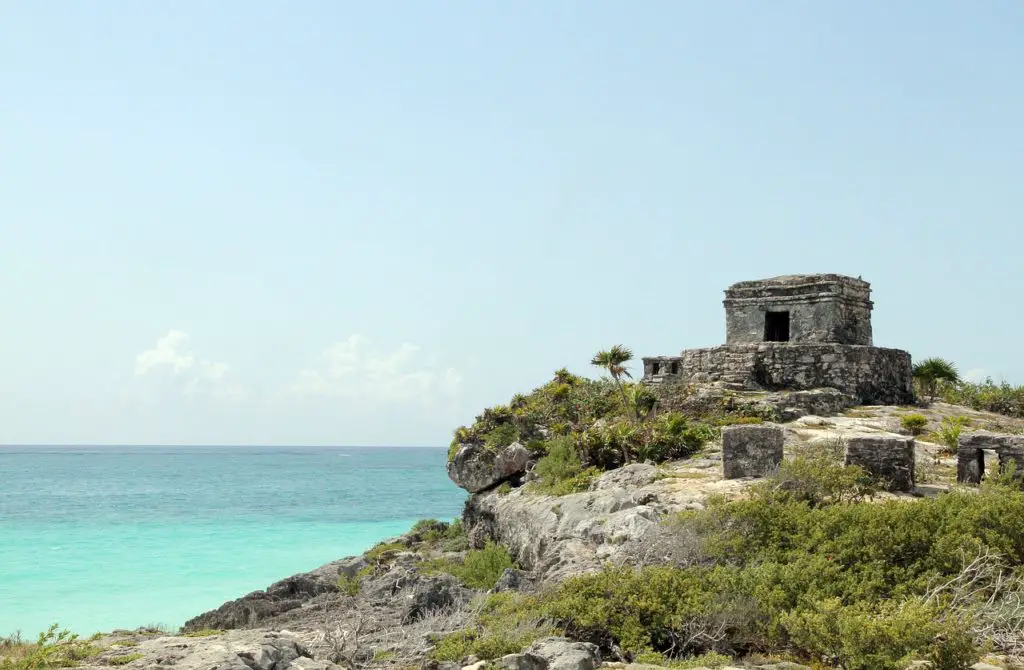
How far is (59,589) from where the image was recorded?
102 ft

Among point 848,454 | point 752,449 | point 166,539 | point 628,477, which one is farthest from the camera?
point 166,539

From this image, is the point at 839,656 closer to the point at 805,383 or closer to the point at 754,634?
the point at 754,634

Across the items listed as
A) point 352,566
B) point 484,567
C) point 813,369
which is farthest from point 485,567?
point 813,369

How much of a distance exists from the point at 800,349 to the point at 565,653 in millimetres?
15378

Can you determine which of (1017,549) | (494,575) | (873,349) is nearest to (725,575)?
(1017,549)

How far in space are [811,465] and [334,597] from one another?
9.62 meters

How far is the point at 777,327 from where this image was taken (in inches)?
938

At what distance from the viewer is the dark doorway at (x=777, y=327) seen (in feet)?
77.4

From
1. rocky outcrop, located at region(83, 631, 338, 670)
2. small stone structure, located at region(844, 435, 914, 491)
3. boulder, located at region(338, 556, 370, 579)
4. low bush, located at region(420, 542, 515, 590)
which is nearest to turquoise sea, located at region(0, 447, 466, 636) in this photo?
boulder, located at region(338, 556, 370, 579)

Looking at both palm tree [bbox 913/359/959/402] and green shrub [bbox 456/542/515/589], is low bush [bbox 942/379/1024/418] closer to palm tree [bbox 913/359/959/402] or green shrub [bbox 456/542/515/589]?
palm tree [bbox 913/359/959/402]

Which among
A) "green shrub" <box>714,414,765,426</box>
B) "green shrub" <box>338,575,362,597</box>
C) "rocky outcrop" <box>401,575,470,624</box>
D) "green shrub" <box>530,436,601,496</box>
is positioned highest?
"green shrub" <box>714,414,765,426</box>

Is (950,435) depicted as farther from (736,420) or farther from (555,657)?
(555,657)

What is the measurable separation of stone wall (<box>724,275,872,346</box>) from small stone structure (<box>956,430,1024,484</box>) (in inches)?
369

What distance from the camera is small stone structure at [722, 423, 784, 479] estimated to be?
13.6 metres
